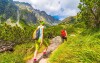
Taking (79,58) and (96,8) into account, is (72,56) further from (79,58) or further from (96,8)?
(96,8)

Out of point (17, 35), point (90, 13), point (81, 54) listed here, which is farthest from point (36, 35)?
point (17, 35)

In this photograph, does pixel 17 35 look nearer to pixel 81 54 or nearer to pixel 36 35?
pixel 36 35

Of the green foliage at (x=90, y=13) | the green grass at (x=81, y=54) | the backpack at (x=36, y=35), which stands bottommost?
the green grass at (x=81, y=54)

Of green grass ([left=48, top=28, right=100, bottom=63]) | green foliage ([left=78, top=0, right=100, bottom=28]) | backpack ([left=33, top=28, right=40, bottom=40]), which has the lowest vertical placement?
green grass ([left=48, top=28, right=100, bottom=63])

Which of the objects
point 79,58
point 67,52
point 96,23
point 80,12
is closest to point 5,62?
point 67,52

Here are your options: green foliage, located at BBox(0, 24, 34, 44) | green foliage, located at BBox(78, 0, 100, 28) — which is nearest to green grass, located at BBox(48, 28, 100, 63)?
green foliage, located at BBox(78, 0, 100, 28)

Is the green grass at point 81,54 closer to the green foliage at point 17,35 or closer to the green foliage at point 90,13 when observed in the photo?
the green foliage at point 90,13

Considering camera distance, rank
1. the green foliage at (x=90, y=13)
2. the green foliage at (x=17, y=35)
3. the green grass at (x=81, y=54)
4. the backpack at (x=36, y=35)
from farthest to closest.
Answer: the green foliage at (x=17, y=35), the green foliage at (x=90, y=13), the backpack at (x=36, y=35), the green grass at (x=81, y=54)

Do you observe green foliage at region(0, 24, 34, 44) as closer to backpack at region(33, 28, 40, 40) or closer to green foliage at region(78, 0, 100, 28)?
green foliage at region(78, 0, 100, 28)

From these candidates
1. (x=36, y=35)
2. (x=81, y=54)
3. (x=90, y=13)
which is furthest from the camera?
(x=90, y=13)

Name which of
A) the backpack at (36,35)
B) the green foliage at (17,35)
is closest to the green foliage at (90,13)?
the green foliage at (17,35)

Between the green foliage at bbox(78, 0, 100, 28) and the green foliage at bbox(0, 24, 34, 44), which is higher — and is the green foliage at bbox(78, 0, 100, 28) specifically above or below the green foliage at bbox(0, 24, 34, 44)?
above

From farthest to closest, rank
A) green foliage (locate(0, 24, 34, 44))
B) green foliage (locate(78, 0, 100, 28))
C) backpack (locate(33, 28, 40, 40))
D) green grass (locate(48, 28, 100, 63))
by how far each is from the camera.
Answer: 1. green foliage (locate(0, 24, 34, 44))
2. green foliage (locate(78, 0, 100, 28))
3. backpack (locate(33, 28, 40, 40))
4. green grass (locate(48, 28, 100, 63))

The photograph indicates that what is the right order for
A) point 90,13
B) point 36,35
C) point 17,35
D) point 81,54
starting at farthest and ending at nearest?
point 17,35 < point 90,13 < point 36,35 < point 81,54
